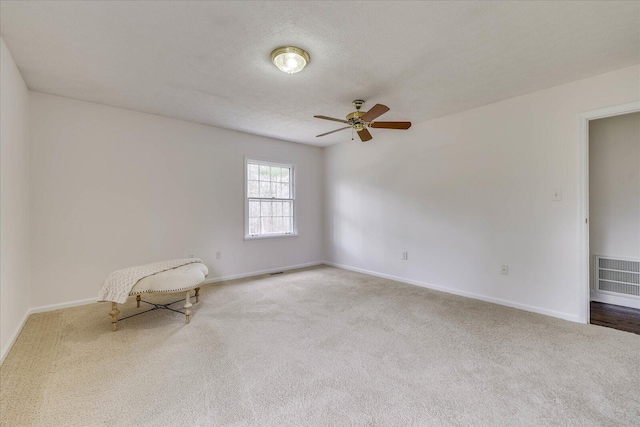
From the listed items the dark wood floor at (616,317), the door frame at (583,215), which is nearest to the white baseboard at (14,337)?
the door frame at (583,215)

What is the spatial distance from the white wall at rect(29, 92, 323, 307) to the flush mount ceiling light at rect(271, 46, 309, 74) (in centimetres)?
247

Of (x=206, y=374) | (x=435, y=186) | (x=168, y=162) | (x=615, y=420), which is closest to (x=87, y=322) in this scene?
(x=206, y=374)

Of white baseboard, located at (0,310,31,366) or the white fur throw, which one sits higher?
the white fur throw

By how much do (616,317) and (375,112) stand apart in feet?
11.2

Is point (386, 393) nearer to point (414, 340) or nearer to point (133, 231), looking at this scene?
point (414, 340)

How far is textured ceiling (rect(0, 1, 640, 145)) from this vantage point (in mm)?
Result: 1909

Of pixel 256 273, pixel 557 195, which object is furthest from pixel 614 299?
pixel 256 273

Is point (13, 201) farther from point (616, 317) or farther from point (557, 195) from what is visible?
point (616, 317)

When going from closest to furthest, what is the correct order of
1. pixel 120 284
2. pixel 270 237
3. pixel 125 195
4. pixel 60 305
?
pixel 120 284 < pixel 60 305 < pixel 125 195 < pixel 270 237

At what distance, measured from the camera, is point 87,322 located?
289cm

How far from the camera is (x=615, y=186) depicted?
11.5 ft

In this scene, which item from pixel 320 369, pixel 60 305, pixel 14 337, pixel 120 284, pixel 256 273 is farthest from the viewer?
pixel 256 273

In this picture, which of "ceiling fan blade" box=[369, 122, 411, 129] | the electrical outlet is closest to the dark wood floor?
the electrical outlet

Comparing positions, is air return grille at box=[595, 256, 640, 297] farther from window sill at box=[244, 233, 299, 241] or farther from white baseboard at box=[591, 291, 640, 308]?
window sill at box=[244, 233, 299, 241]
